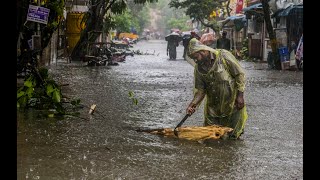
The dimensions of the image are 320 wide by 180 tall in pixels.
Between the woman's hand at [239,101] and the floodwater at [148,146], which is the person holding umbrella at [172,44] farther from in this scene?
the woman's hand at [239,101]

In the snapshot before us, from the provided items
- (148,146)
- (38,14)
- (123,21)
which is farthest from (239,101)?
(123,21)

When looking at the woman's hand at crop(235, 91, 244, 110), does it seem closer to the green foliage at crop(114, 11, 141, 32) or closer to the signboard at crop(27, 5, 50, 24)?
the signboard at crop(27, 5, 50, 24)

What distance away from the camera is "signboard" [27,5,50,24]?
12.3 m

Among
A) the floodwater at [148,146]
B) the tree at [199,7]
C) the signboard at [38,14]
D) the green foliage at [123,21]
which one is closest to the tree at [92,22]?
the signboard at [38,14]

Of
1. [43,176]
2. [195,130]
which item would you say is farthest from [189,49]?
[43,176]

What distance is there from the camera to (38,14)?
12422 mm

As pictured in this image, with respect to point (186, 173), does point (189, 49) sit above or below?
above

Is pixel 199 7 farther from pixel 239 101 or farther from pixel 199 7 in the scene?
pixel 239 101

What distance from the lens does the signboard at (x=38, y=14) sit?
486 inches

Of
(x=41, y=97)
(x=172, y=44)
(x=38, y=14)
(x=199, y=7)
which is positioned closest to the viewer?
(x=41, y=97)

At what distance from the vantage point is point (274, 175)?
214 inches

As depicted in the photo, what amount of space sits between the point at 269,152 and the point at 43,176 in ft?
9.66

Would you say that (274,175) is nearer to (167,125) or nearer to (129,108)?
(167,125)

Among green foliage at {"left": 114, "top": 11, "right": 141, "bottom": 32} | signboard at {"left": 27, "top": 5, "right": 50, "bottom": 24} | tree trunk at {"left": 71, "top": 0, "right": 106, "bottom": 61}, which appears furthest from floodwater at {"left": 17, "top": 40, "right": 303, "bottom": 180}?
green foliage at {"left": 114, "top": 11, "right": 141, "bottom": 32}
